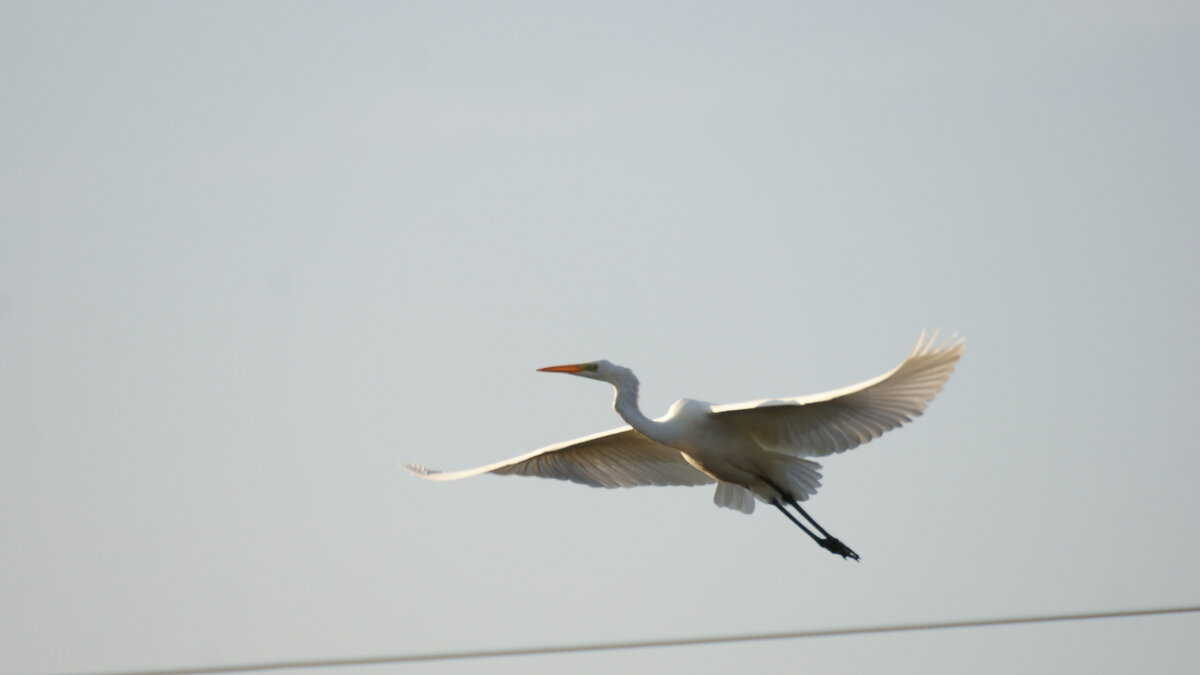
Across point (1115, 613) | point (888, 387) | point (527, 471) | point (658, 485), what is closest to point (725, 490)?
point (658, 485)

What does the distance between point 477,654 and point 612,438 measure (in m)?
7.13

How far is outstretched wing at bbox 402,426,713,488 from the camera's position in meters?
13.5

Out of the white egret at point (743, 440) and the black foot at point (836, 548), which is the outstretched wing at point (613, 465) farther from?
the black foot at point (836, 548)

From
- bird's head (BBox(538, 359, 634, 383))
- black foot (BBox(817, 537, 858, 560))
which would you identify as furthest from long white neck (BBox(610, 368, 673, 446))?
black foot (BBox(817, 537, 858, 560))

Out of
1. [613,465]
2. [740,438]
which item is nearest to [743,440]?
[740,438]

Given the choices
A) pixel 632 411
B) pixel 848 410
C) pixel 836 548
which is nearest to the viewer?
pixel 848 410

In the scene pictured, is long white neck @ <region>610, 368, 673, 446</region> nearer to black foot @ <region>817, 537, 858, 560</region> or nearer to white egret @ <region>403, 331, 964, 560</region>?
white egret @ <region>403, 331, 964, 560</region>

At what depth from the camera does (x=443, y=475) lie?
13102 mm

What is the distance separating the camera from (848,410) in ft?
37.6

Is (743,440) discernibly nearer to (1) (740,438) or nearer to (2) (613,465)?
(1) (740,438)

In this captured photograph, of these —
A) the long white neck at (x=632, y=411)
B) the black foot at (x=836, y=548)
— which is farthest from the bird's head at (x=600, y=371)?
the black foot at (x=836, y=548)

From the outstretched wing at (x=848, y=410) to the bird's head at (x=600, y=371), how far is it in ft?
2.57

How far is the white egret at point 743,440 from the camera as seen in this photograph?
35.9ft

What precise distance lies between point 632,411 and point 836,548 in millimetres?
2258
